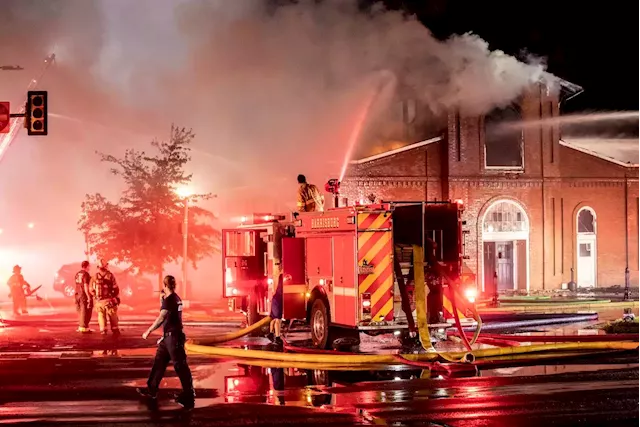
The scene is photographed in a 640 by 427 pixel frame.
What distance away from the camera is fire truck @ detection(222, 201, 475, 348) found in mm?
11984

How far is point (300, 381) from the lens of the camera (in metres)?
10.4

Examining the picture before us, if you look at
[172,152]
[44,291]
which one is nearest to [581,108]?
[172,152]

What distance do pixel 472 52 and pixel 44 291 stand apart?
2244 centimetres

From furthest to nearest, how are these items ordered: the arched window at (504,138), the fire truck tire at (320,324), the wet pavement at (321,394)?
the arched window at (504,138)
the fire truck tire at (320,324)
the wet pavement at (321,394)

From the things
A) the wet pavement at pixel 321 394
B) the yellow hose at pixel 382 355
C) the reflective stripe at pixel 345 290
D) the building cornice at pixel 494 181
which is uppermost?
the building cornice at pixel 494 181

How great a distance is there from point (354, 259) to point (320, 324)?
157 cm

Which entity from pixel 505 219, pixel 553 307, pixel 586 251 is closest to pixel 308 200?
pixel 553 307

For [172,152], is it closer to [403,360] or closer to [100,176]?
[403,360]

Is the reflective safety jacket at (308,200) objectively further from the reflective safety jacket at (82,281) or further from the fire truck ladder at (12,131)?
the fire truck ladder at (12,131)

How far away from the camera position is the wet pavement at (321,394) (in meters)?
7.96

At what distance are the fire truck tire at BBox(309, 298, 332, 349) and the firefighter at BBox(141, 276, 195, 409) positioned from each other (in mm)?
3711

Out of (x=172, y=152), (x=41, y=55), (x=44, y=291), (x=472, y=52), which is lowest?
(x=44, y=291)

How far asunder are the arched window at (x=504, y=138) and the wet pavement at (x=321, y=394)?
58.4 ft

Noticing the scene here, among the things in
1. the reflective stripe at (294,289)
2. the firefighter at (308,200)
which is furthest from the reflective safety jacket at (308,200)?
the reflective stripe at (294,289)
